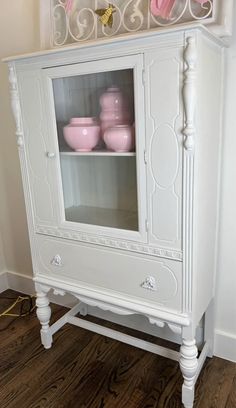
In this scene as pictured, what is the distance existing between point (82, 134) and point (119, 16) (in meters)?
0.52

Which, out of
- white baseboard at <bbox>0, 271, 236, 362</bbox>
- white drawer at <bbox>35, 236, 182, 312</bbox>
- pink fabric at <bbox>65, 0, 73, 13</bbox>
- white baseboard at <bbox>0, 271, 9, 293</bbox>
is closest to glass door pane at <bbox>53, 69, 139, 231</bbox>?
white drawer at <bbox>35, 236, 182, 312</bbox>

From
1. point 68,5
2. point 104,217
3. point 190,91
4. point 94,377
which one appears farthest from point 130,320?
point 68,5

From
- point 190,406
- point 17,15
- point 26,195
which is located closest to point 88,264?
point 26,195

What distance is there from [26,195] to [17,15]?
997mm

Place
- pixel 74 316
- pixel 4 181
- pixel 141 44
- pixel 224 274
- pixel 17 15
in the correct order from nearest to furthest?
pixel 141 44 < pixel 224 274 < pixel 17 15 < pixel 74 316 < pixel 4 181

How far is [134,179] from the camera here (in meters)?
1.32

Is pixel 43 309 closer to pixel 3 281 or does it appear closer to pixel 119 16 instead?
pixel 3 281

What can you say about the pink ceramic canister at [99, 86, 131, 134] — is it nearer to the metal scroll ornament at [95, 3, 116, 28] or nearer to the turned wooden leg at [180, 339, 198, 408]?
the metal scroll ornament at [95, 3, 116, 28]

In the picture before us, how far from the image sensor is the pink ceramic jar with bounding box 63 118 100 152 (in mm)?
1402

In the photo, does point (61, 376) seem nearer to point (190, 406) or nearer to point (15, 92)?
point (190, 406)

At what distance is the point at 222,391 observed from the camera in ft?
4.93

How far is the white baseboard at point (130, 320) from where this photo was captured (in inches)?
65.1

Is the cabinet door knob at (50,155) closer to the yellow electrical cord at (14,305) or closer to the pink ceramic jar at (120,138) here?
the pink ceramic jar at (120,138)

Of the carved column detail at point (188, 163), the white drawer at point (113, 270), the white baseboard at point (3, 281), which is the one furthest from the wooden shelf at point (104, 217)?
the white baseboard at point (3, 281)
